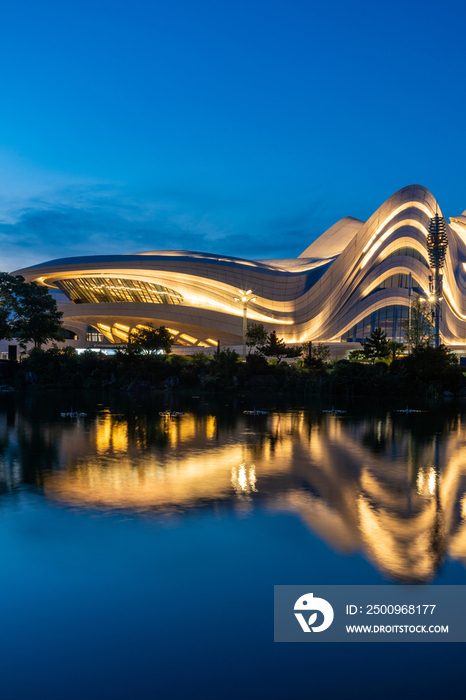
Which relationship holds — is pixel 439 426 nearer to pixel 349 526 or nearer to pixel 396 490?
pixel 396 490

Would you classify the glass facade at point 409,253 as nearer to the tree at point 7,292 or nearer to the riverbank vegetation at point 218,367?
the riverbank vegetation at point 218,367

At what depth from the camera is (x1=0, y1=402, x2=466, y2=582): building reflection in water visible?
264 inches

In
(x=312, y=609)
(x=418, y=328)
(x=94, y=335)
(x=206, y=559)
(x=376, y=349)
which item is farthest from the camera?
(x=94, y=335)

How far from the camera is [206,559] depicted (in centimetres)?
584

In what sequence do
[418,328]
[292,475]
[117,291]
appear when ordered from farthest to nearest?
[117,291]
[418,328]
[292,475]

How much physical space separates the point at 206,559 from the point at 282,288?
62.4 meters

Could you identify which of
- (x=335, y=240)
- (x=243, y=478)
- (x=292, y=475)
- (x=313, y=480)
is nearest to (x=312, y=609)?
(x=313, y=480)

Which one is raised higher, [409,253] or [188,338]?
[409,253]

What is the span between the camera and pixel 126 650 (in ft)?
13.5

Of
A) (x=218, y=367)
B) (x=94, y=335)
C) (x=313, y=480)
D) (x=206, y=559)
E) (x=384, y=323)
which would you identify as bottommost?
(x=206, y=559)

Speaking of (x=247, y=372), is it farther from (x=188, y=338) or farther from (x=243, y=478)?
(x=243, y=478)

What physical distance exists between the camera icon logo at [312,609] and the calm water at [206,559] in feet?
0.91

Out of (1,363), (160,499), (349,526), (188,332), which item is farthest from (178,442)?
(188,332)

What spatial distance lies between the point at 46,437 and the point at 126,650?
1161 centimetres
